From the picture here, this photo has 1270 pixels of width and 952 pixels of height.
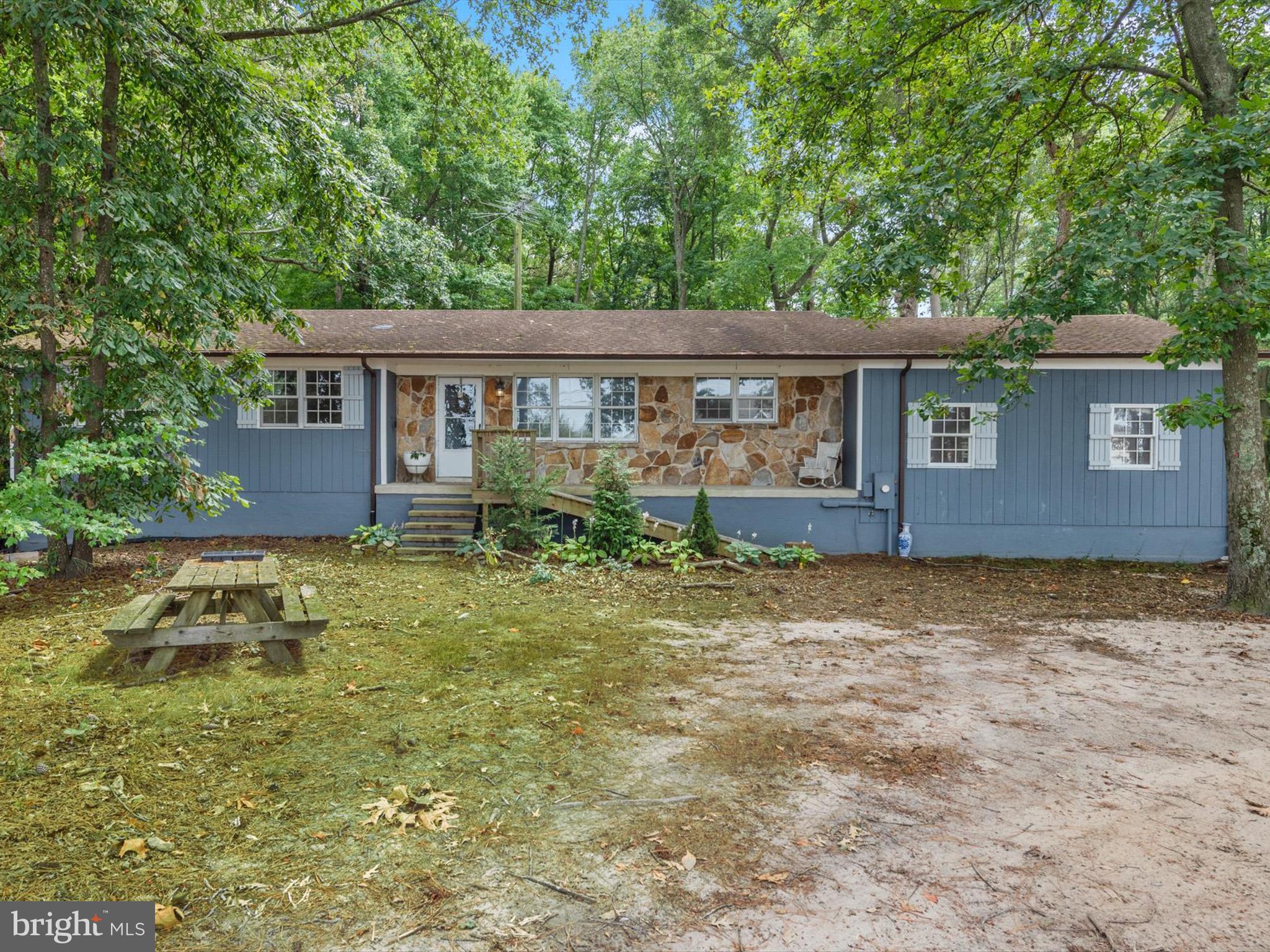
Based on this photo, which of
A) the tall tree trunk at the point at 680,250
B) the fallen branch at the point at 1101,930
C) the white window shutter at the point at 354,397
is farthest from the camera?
the tall tree trunk at the point at 680,250

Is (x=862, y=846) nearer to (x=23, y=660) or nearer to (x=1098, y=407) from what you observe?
(x=23, y=660)

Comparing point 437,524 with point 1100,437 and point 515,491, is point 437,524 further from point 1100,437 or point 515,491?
point 1100,437

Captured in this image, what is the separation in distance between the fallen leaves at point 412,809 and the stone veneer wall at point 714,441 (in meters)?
8.99

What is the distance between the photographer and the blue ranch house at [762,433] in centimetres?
1013

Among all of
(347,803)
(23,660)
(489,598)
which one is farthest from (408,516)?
(347,803)

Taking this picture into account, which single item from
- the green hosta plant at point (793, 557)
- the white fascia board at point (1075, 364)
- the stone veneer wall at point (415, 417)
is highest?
the white fascia board at point (1075, 364)

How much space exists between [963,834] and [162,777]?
3.39 metres

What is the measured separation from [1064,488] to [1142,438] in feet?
4.42

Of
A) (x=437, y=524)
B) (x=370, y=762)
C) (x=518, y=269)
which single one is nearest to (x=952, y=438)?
(x=437, y=524)

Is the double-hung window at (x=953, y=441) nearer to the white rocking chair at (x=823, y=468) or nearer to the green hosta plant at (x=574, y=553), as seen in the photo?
the white rocking chair at (x=823, y=468)

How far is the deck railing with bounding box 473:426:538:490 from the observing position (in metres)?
9.96

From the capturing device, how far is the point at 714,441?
467 inches

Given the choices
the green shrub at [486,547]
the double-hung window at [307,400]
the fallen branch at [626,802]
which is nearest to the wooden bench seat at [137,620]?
the fallen branch at [626,802]

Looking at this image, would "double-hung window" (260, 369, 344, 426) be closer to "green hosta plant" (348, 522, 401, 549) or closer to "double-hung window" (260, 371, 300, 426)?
"double-hung window" (260, 371, 300, 426)
